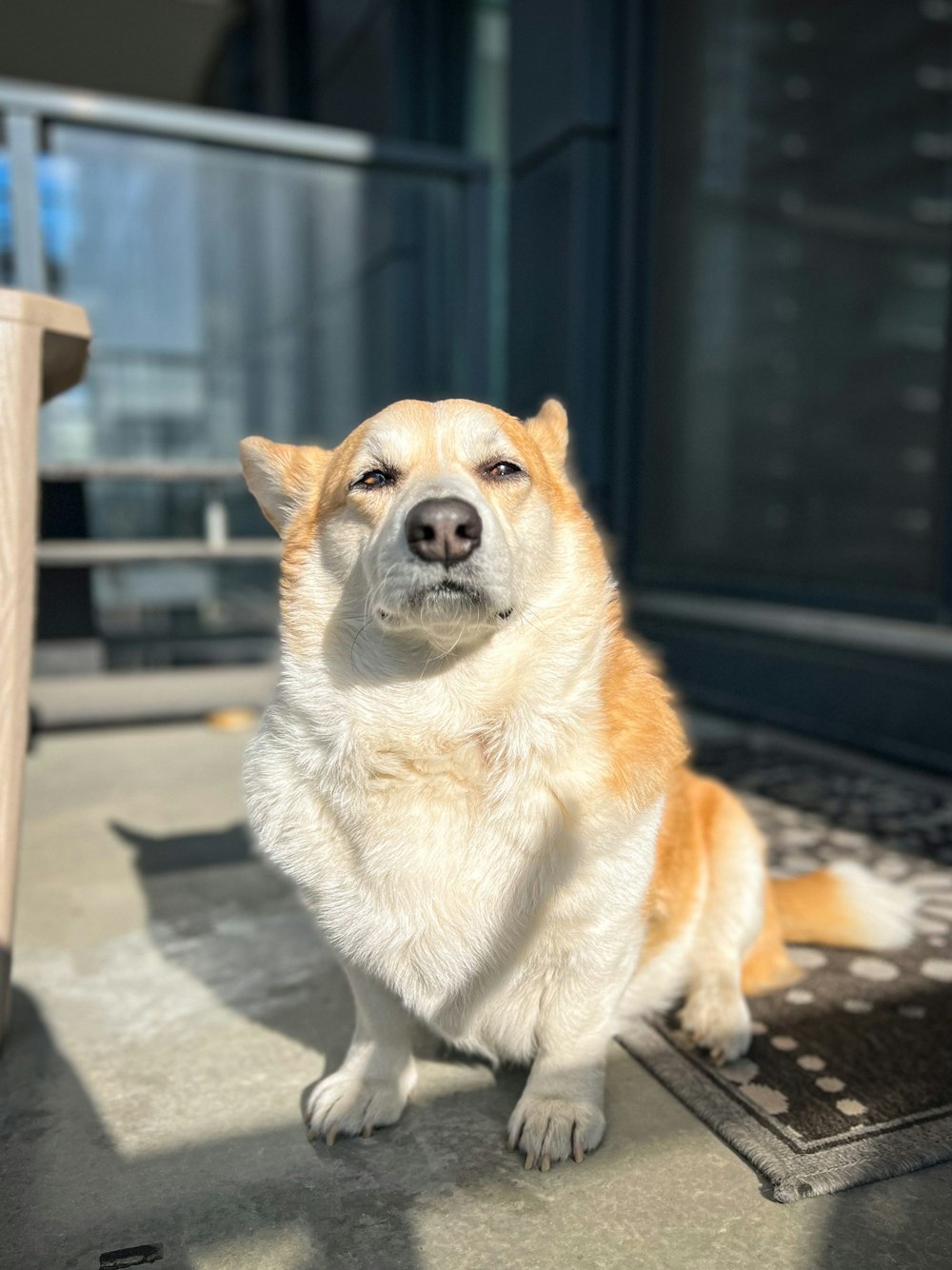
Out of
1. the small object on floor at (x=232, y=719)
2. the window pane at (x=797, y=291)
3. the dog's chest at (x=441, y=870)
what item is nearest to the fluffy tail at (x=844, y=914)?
the dog's chest at (x=441, y=870)

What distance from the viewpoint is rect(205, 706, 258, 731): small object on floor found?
4523mm

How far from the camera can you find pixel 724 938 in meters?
1.81

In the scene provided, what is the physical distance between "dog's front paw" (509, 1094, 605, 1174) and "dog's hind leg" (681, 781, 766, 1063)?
13.3 inches

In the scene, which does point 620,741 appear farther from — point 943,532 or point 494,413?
point 943,532

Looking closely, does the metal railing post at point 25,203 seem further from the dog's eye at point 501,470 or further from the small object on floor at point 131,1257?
the small object on floor at point 131,1257

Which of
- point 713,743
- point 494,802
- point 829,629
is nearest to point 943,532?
point 829,629

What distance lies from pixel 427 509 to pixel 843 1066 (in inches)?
50.0

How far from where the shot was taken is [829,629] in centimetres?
390

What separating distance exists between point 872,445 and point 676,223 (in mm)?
1999

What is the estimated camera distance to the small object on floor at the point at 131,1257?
4.06 feet

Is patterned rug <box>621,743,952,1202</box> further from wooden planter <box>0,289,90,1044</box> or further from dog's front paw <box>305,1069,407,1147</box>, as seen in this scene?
wooden planter <box>0,289,90,1044</box>

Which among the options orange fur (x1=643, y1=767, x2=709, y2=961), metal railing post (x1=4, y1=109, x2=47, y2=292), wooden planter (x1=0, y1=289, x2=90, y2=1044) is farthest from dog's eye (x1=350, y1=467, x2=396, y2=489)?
metal railing post (x1=4, y1=109, x2=47, y2=292)

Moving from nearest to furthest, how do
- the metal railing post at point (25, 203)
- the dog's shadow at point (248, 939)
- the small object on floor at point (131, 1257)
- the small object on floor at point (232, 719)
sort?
the small object on floor at point (131, 1257), the dog's shadow at point (248, 939), the metal railing post at point (25, 203), the small object on floor at point (232, 719)

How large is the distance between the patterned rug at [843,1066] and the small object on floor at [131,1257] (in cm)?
88
